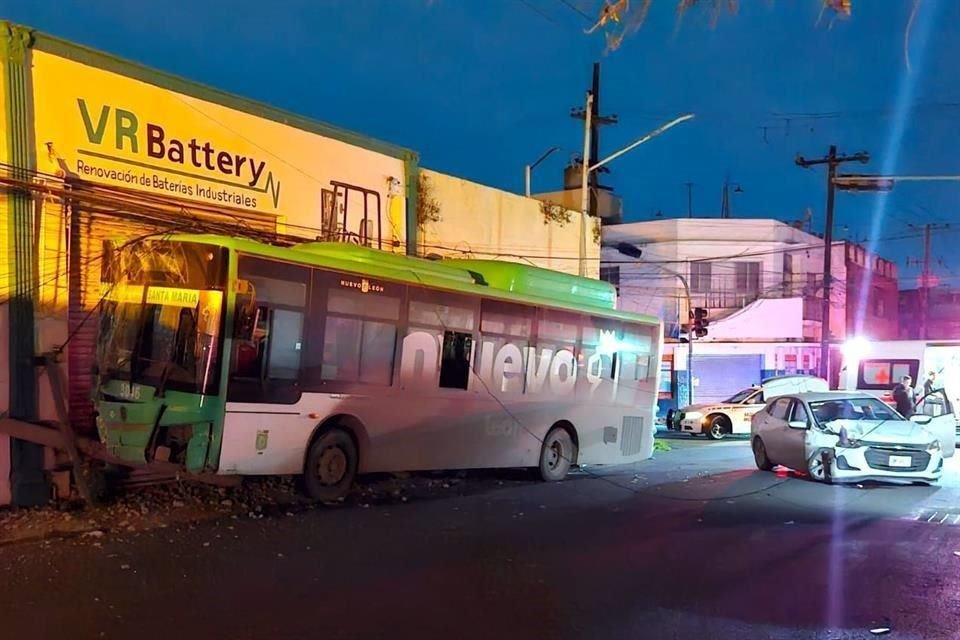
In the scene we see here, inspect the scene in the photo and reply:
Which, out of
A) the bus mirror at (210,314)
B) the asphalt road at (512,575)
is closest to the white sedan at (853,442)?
the asphalt road at (512,575)

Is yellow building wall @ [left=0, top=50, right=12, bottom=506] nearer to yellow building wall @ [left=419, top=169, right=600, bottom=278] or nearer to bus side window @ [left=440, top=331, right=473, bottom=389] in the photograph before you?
bus side window @ [left=440, top=331, right=473, bottom=389]

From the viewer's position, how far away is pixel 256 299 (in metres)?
10.1

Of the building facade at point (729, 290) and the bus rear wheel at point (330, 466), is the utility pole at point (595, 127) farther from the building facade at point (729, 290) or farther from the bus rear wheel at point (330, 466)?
the bus rear wheel at point (330, 466)

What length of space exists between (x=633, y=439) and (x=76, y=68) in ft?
36.3

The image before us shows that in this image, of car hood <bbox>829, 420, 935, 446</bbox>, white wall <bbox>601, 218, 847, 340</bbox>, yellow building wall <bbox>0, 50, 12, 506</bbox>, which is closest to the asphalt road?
car hood <bbox>829, 420, 935, 446</bbox>

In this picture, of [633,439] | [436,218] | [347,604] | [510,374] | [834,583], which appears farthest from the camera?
[436,218]

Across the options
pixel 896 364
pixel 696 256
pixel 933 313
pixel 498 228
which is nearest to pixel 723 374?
pixel 696 256

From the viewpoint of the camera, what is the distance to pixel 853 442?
13.7 meters

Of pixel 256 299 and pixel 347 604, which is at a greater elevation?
pixel 256 299

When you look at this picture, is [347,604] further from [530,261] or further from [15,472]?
[530,261]

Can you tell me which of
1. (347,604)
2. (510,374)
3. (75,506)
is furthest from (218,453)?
(510,374)

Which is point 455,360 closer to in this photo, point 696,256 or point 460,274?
point 460,274

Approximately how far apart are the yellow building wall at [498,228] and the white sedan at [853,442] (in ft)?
25.9

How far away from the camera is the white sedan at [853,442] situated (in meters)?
13.7
